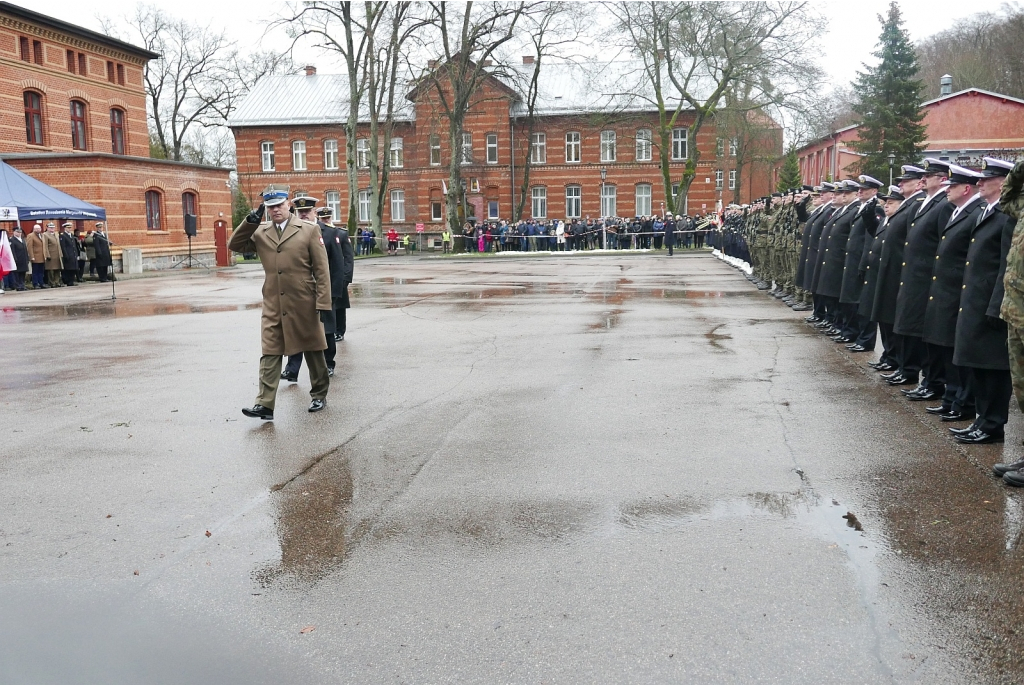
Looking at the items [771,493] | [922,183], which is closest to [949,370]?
[922,183]

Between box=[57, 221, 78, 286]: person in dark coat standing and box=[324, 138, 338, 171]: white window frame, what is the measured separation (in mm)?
39597

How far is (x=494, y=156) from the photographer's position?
66.9m

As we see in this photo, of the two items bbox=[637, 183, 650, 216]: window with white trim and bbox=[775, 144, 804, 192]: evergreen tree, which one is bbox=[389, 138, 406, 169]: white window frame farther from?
bbox=[775, 144, 804, 192]: evergreen tree

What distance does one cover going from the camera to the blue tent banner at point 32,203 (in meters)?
28.2

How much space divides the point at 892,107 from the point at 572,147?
2452 cm

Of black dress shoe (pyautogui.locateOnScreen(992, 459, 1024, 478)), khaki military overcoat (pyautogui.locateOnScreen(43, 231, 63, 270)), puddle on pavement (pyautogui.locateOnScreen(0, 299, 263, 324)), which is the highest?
khaki military overcoat (pyautogui.locateOnScreen(43, 231, 63, 270))

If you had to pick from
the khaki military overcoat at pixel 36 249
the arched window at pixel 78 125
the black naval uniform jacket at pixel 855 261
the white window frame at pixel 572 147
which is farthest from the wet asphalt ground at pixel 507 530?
the white window frame at pixel 572 147

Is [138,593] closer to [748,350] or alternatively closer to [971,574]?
[971,574]

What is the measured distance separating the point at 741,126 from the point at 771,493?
50836 millimetres

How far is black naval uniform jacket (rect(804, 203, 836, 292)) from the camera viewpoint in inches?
548

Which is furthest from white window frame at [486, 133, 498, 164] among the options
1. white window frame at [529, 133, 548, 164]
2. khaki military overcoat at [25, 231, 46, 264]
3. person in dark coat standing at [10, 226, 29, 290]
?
person in dark coat standing at [10, 226, 29, 290]

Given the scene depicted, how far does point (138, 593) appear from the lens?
4520mm

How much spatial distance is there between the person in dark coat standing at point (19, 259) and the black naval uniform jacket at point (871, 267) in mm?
23818

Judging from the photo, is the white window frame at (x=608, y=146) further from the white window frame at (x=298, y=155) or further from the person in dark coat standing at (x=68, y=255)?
the person in dark coat standing at (x=68, y=255)
